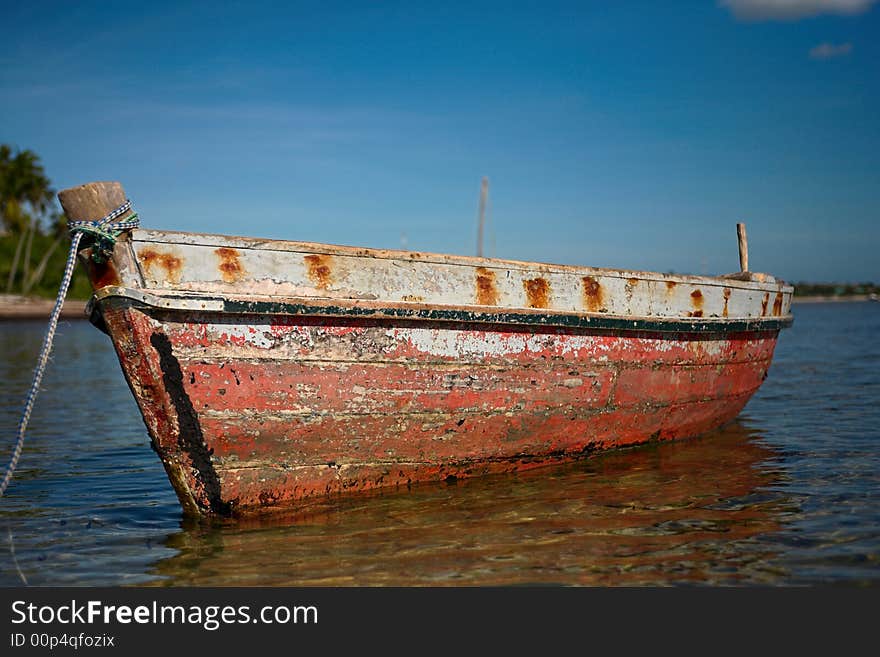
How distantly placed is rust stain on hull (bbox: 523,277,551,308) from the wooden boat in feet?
0.03

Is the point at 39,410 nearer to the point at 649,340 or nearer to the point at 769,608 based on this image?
the point at 649,340

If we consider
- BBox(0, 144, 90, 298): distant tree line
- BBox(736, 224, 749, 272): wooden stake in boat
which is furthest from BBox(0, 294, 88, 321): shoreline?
BBox(736, 224, 749, 272): wooden stake in boat

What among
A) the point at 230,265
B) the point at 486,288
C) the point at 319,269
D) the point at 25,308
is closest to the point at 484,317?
the point at 486,288

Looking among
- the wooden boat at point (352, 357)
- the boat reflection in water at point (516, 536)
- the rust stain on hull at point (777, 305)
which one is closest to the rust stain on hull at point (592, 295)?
the wooden boat at point (352, 357)

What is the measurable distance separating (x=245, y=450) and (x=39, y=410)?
733 cm

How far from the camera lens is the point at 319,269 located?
4.86 meters

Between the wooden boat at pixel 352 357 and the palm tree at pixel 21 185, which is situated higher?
the palm tree at pixel 21 185

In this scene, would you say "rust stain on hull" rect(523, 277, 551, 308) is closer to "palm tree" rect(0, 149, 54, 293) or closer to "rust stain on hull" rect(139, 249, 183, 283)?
"rust stain on hull" rect(139, 249, 183, 283)

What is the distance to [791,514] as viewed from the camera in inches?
195

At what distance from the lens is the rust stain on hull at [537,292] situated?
5578mm

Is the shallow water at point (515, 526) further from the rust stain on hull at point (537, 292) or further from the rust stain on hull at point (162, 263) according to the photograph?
the rust stain on hull at point (162, 263)

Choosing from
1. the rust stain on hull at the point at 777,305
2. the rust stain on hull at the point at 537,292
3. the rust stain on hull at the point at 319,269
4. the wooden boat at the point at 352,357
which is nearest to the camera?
the wooden boat at the point at 352,357

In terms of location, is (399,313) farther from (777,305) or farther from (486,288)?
(777,305)

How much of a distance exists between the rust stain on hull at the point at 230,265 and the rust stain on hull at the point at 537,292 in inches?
78.8
